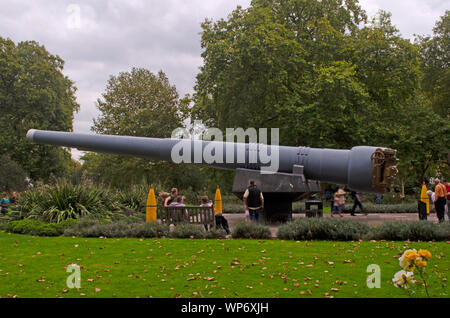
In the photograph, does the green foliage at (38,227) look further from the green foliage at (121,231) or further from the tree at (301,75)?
the tree at (301,75)

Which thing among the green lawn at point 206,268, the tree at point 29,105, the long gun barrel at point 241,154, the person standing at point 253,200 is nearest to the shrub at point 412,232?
the green lawn at point 206,268

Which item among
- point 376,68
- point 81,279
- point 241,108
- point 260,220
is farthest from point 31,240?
point 376,68

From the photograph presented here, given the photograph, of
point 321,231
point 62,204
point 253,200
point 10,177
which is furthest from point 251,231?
point 10,177

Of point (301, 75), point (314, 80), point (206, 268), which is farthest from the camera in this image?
point (301, 75)

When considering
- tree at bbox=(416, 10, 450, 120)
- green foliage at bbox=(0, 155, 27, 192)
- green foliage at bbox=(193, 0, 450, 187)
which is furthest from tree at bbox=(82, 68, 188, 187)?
tree at bbox=(416, 10, 450, 120)

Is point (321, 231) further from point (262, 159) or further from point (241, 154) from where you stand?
point (241, 154)

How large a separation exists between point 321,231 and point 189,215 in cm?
336

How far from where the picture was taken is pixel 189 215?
11.2 metres

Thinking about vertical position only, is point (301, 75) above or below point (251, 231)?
above

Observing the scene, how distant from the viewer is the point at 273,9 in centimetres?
2588

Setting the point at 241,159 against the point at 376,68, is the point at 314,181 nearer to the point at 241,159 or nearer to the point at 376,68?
the point at 241,159

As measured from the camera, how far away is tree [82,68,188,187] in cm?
3459

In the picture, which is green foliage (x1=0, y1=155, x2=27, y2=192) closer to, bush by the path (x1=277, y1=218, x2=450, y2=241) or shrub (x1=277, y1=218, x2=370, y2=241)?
shrub (x1=277, y1=218, x2=370, y2=241)

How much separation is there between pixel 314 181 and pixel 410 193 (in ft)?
89.7
